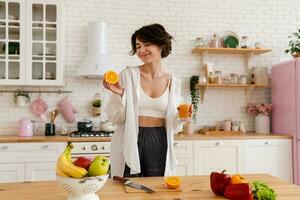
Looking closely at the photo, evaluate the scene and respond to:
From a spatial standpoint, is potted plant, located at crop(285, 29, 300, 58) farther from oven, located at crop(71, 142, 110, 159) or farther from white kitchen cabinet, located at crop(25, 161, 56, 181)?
white kitchen cabinet, located at crop(25, 161, 56, 181)

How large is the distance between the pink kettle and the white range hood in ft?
2.85

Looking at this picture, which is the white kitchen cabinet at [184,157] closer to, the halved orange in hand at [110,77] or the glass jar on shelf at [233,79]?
the glass jar on shelf at [233,79]

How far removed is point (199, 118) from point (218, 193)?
115 inches

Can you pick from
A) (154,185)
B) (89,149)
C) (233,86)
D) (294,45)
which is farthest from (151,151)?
(294,45)

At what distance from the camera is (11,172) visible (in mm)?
3137

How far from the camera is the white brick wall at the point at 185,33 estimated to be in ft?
12.9

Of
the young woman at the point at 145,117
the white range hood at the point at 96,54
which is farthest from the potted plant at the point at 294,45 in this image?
the young woman at the point at 145,117

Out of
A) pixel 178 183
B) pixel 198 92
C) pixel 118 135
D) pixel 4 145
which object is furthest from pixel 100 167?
pixel 198 92

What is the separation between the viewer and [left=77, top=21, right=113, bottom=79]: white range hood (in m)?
3.55

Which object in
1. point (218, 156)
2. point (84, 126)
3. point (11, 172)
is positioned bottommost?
point (11, 172)

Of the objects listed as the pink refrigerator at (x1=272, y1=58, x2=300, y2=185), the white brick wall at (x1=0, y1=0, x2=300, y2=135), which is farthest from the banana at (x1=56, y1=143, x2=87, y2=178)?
the pink refrigerator at (x1=272, y1=58, x2=300, y2=185)

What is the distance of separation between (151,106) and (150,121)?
11 cm

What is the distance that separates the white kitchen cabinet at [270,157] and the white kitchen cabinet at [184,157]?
2.29ft

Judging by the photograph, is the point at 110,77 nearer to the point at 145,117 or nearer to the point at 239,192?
the point at 145,117
